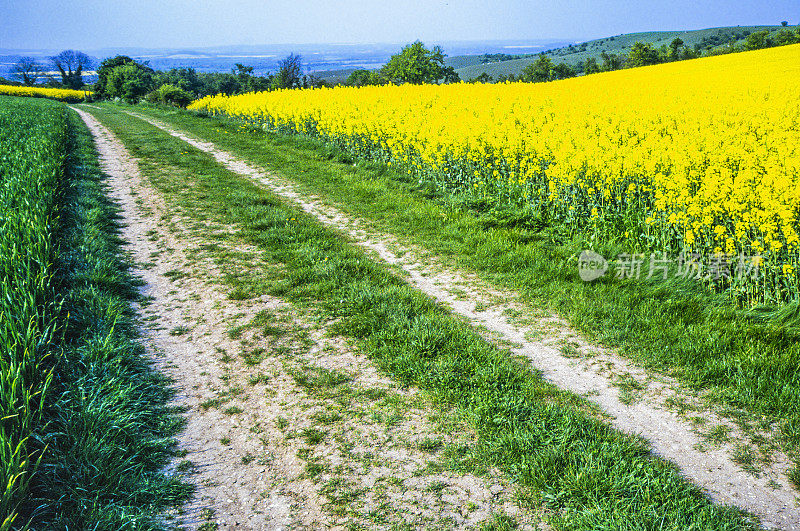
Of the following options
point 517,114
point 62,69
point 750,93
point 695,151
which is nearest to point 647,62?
point 750,93

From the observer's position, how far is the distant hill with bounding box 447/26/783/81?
106 metres

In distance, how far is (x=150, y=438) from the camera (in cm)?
346

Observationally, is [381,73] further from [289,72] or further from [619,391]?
[619,391]

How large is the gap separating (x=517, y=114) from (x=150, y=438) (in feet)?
36.4

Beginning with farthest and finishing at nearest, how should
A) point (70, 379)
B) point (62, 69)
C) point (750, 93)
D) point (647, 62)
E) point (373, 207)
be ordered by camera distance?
point (62, 69) → point (647, 62) → point (750, 93) → point (373, 207) → point (70, 379)

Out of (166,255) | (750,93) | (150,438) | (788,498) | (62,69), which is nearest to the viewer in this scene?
(788,498)

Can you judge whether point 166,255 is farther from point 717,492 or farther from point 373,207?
point 717,492

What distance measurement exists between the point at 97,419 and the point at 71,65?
135903 millimetres

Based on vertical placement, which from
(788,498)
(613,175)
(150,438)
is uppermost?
(613,175)

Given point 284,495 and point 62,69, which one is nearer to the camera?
point 284,495

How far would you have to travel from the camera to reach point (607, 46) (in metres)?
148

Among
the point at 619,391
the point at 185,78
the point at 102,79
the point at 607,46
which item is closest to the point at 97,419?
the point at 619,391

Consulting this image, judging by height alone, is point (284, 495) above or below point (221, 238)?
below

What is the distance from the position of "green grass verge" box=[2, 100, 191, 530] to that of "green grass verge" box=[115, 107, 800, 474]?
395 centimetres
